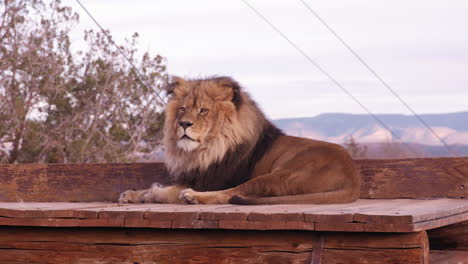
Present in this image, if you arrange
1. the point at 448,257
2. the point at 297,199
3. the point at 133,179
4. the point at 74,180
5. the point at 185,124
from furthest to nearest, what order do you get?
the point at 74,180, the point at 133,179, the point at 185,124, the point at 297,199, the point at 448,257

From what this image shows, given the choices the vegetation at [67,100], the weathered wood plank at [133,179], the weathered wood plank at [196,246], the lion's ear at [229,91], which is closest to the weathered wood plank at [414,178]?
the weathered wood plank at [133,179]

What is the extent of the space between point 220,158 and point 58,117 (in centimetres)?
776

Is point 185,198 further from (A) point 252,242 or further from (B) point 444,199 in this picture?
(B) point 444,199

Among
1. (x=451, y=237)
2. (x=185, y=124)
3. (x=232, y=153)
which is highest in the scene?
(x=185, y=124)

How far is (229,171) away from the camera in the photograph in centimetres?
507

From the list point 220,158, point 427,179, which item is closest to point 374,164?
point 427,179

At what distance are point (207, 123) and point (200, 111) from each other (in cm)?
10

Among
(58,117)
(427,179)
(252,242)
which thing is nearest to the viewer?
(252,242)

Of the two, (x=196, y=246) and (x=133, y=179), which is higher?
(x=133, y=179)

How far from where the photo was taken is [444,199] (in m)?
4.92

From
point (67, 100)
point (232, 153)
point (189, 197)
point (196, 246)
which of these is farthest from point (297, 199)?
point (67, 100)

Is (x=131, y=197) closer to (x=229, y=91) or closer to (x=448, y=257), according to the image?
(x=229, y=91)

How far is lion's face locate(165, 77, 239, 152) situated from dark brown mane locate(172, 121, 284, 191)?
0.17 m

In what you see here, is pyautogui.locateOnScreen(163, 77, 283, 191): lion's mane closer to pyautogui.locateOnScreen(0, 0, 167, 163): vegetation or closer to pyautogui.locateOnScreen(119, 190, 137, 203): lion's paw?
pyautogui.locateOnScreen(119, 190, 137, 203): lion's paw
